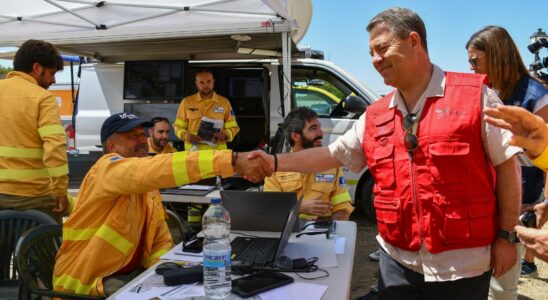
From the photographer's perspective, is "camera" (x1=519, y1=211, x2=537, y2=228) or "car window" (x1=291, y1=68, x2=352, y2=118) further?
"car window" (x1=291, y1=68, x2=352, y2=118)

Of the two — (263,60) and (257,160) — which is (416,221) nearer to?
(257,160)

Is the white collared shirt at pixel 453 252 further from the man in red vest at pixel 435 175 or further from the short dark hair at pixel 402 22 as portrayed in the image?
the short dark hair at pixel 402 22

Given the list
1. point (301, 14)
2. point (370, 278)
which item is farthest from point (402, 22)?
point (301, 14)

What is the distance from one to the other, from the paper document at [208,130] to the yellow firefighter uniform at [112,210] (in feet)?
9.87

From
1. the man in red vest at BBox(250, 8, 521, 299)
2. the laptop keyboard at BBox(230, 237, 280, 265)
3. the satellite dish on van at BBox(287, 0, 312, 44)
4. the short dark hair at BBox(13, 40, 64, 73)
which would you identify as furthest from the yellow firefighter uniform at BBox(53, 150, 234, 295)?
the satellite dish on van at BBox(287, 0, 312, 44)

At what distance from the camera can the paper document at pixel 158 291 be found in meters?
1.55

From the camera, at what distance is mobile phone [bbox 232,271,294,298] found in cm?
156

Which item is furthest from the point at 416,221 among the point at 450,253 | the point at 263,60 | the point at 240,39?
the point at 263,60

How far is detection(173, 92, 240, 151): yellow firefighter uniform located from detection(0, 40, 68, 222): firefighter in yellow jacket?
91.4 inches

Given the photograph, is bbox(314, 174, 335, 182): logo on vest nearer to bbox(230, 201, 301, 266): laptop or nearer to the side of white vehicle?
bbox(230, 201, 301, 266): laptop

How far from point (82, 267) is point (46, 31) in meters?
4.56

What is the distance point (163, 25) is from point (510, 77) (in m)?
3.92

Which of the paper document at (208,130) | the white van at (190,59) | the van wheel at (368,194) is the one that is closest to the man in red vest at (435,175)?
the white van at (190,59)

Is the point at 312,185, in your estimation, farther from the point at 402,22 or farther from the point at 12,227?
the point at 12,227
